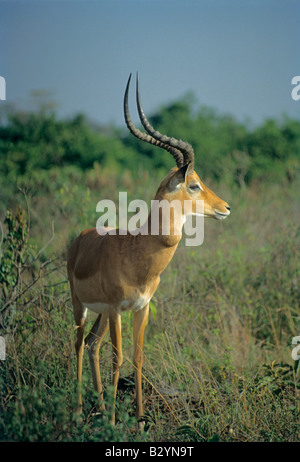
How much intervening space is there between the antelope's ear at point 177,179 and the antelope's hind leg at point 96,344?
1249mm

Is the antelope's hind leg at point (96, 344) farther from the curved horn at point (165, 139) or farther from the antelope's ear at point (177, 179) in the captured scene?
the curved horn at point (165, 139)

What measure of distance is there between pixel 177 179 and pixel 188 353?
2.20 metres

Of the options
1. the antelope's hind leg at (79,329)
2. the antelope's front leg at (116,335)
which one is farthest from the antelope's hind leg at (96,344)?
the antelope's front leg at (116,335)

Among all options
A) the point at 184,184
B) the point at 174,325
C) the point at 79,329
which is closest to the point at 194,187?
the point at 184,184

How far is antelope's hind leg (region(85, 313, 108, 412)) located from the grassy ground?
108 millimetres

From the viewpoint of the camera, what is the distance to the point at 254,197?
40.3 ft

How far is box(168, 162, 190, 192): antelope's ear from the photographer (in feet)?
14.0

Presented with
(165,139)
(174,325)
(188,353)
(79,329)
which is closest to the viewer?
(165,139)

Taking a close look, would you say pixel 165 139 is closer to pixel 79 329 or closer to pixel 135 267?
pixel 135 267

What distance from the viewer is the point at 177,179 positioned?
4301mm
